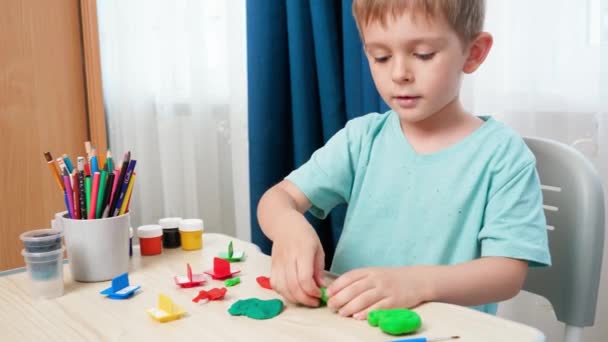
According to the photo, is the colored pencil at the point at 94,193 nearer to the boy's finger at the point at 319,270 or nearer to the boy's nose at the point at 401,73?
the boy's finger at the point at 319,270

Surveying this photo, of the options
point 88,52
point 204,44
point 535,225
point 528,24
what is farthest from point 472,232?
point 88,52

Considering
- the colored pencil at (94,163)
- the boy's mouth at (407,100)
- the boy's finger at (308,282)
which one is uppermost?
the boy's mouth at (407,100)

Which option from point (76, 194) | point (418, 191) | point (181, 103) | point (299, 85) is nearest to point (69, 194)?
point (76, 194)

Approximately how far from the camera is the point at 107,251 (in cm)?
75

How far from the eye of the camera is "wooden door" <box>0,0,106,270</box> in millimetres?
1558

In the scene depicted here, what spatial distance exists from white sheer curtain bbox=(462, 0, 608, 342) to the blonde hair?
0.98 feet

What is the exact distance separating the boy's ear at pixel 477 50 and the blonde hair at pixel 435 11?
0.01 metres

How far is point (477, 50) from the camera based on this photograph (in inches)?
33.5

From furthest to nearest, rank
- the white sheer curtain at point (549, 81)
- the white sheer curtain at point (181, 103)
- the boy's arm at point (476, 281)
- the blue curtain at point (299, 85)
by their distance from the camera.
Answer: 1. the white sheer curtain at point (181, 103)
2. the blue curtain at point (299, 85)
3. the white sheer curtain at point (549, 81)
4. the boy's arm at point (476, 281)

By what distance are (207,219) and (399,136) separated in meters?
1.07

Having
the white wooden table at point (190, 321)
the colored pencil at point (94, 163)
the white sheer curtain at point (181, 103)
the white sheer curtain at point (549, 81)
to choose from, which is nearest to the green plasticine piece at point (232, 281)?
the white wooden table at point (190, 321)

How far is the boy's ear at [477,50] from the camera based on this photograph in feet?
2.75

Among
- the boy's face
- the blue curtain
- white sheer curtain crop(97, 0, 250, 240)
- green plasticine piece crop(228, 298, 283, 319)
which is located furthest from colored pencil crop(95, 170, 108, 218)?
white sheer curtain crop(97, 0, 250, 240)

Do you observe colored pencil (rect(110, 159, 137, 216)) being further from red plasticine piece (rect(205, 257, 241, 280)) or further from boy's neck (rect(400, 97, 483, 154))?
boy's neck (rect(400, 97, 483, 154))
